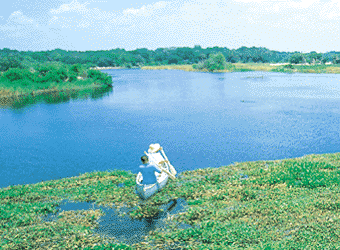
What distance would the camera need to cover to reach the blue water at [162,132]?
23.8 meters

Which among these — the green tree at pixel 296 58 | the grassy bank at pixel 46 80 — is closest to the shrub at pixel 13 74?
the grassy bank at pixel 46 80

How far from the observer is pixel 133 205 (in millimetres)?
14398

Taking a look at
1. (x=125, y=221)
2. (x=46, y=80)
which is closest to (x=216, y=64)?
(x=46, y=80)

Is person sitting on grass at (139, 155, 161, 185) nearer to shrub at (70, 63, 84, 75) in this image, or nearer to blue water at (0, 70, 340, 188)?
blue water at (0, 70, 340, 188)

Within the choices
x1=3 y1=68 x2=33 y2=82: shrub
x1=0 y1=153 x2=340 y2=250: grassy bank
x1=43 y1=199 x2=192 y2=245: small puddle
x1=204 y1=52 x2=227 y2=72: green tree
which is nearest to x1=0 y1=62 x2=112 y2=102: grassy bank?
x1=3 y1=68 x2=33 y2=82: shrub

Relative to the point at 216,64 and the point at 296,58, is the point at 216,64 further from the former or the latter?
the point at 296,58

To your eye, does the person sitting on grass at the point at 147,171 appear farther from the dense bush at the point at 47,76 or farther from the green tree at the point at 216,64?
the green tree at the point at 216,64

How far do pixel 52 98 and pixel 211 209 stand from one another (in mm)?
53795

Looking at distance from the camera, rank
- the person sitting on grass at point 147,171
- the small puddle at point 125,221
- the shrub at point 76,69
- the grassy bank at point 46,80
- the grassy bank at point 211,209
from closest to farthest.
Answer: the grassy bank at point 211,209
the small puddle at point 125,221
the person sitting on grass at point 147,171
the grassy bank at point 46,80
the shrub at point 76,69

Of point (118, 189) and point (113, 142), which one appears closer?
point (118, 189)

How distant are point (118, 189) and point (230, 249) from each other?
7476 millimetres

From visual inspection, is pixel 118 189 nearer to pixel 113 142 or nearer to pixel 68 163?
pixel 68 163

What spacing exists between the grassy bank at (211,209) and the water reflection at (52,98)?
4067 centimetres

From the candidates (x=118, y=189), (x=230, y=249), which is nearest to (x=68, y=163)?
(x=118, y=189)
